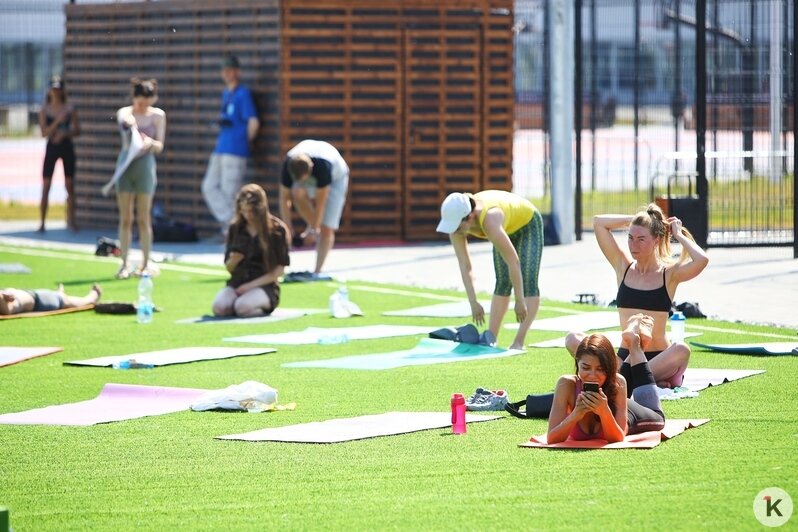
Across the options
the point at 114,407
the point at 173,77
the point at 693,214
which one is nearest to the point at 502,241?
the point at 114,407

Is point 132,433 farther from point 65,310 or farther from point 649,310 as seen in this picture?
point 65,310

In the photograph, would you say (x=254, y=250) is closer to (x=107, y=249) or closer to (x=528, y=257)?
(x=528, y=257)

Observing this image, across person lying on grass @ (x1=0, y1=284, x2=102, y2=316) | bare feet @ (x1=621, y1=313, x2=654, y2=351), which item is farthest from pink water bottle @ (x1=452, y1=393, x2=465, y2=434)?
person lying on grass @ (x1=0, y1=284, x2=102, y2=316)

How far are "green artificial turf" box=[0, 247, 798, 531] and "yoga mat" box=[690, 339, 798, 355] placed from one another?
0.27 meters

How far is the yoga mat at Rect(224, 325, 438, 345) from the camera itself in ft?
39.6

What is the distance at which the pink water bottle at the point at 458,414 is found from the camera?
316 inches

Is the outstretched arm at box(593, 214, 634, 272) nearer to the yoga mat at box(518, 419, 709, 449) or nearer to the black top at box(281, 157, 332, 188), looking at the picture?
the yoga mat at box(518, 419, 709, 449)

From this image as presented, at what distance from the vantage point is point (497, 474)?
23.2 feet

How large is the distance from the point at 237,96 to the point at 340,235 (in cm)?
229

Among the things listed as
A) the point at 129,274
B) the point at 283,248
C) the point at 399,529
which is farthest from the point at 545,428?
the point at 129,274

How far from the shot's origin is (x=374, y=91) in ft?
65.8

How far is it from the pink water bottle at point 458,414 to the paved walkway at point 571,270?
487 cm

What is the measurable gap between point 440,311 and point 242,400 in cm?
475

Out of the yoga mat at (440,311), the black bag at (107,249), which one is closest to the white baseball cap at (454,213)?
the yoga mat at (440,311)
